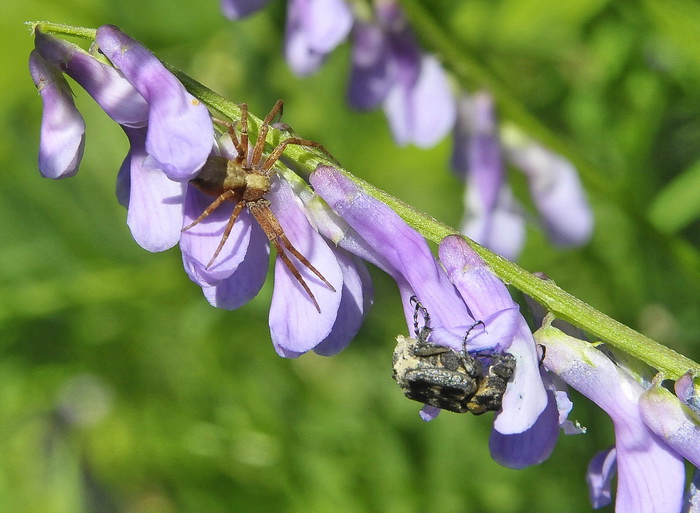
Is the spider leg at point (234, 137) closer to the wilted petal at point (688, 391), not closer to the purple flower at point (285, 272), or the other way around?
the purple flower at point (285, 272)

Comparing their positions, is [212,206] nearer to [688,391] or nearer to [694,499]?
[688,391]

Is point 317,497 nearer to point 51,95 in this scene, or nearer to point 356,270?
point 356,270

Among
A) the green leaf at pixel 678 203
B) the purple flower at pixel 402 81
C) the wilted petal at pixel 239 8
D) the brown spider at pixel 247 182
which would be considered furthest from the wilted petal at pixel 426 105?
Answer: the brown spider at pixel 247 182

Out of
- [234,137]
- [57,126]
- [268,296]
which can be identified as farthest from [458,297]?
[268,296]

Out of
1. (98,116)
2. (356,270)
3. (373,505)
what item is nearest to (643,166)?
(373,505)

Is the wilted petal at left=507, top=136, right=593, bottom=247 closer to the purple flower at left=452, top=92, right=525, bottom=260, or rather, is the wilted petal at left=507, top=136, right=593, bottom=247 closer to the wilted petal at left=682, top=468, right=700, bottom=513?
the purple flower at left=452, top=92, right=525, bottom=260

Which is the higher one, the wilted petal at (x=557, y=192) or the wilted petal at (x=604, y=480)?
the wilted petal at (x=557, y=192)
